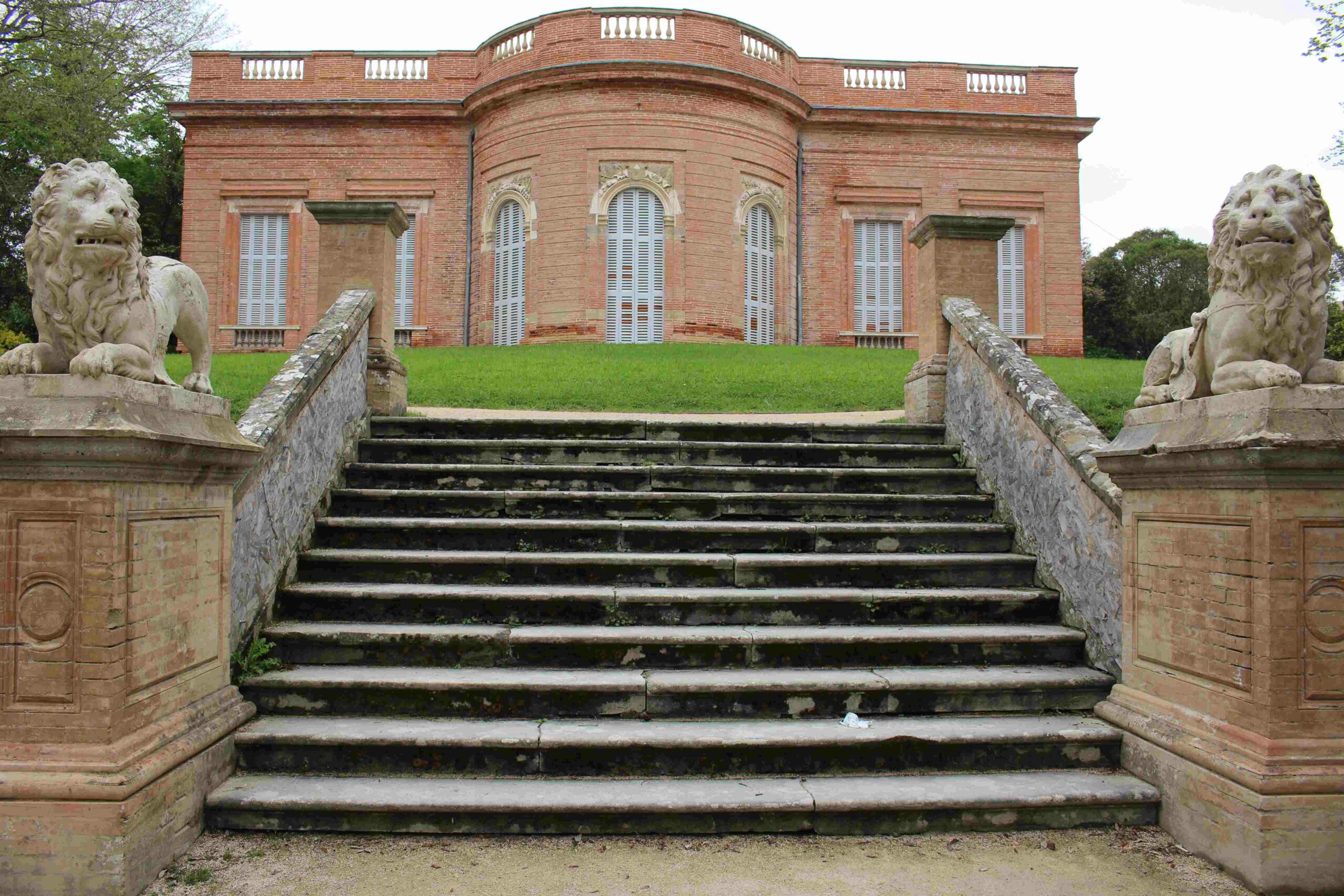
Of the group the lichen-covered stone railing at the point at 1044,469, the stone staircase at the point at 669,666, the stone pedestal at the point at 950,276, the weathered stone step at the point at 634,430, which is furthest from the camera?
the stone pedestal at the point at 950,276

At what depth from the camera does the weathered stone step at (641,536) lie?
4.95 meters

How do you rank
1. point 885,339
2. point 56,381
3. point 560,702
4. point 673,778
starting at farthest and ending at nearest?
point 885,339 → point 560,702 → point 673,778 → point 56,381

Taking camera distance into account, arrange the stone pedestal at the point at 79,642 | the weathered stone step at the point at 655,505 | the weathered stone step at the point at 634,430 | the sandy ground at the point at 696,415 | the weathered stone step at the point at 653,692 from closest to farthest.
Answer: the stone pedestal at the point at 79,642 → the weathered stone step at the point at 653,692 → the weathered stone step at the point at 655,505 → the weathered stone step at the point at 634,430 → the sandy ground at the point at 696,415

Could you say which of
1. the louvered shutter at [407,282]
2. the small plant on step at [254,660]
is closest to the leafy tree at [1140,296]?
the louvered shutter at [407,282]

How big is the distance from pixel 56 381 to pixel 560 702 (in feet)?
7.54

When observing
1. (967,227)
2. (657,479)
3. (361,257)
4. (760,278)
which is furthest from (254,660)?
(760,278)

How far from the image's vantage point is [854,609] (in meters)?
4.50

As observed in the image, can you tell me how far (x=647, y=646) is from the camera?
409 centimetres

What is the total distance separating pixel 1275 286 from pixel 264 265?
77.7ft

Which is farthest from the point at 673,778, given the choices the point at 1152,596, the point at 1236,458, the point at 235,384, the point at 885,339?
the point at 885,339

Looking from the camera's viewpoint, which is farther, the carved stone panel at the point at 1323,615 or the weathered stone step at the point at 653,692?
the weathered stone step at the point at 653,692

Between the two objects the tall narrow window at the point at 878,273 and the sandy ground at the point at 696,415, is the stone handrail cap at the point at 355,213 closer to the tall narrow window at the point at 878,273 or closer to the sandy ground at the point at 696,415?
the sandy ground at the point at 696,415

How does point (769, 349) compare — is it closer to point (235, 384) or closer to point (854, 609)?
point (235, 384)

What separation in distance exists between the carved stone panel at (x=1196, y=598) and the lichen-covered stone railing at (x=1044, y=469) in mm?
313
